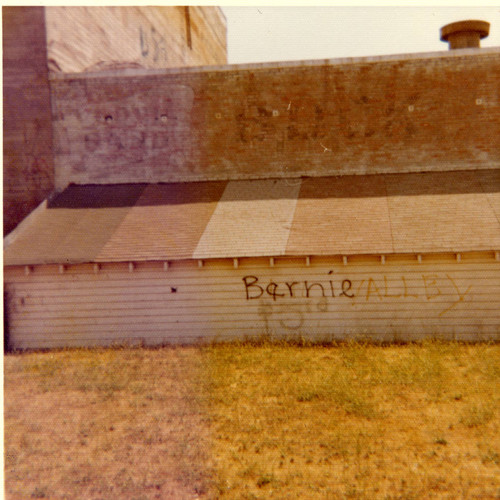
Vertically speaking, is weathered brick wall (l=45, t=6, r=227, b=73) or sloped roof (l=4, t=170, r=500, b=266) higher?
weathered brick wall (l=45, t=6, r=227, b=73)

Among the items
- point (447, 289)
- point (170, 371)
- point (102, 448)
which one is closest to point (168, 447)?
point (102, 448)

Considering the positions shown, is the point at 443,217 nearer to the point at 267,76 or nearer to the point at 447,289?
the point at 447,289

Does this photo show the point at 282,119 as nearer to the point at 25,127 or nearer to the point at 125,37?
the point at 125,37

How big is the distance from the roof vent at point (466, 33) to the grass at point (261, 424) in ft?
36.7

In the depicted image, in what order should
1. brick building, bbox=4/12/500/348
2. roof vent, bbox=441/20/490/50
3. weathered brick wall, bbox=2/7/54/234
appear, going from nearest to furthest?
brick building, bbox=4/12/500/348 < weathered brick wall, bbox=2/7/54/234 < roof vent, bbox=441/20/490/50

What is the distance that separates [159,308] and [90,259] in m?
2.20

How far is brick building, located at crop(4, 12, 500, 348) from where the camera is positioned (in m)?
12.1

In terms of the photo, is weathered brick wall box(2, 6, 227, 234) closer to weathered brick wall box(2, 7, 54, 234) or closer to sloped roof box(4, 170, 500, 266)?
weathered brick wall box(2, 7, 54, 234)

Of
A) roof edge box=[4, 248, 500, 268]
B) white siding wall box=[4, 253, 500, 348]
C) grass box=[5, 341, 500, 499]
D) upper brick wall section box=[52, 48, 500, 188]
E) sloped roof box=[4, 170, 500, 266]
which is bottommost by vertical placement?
grass box=[5, 341, 500, 499]

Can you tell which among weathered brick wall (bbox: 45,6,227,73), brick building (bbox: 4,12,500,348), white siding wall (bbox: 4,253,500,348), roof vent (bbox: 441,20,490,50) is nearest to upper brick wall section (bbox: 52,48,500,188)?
brick building (bbox: 4,12,500,348)

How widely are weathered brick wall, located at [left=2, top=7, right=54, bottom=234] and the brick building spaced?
1.37ft

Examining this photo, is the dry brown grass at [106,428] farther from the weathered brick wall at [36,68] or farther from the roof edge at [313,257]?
the weathered brick wall at [36,68]

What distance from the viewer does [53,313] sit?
1288 cm

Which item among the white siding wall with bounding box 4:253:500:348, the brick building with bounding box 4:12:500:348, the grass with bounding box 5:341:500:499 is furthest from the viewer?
the brick building with bounding box 4:12:500:348
